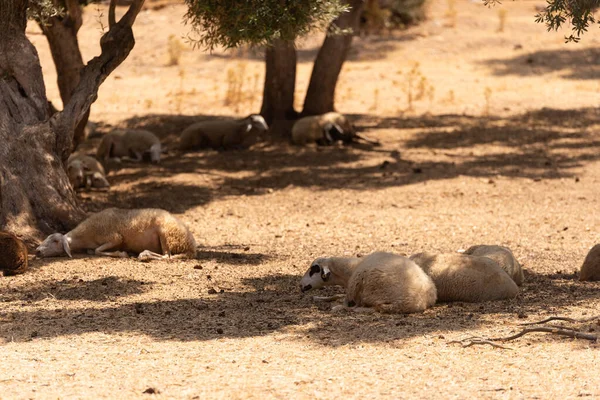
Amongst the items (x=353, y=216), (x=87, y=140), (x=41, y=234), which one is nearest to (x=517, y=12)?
(x=87, y=140)

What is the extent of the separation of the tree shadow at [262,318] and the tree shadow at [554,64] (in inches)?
713

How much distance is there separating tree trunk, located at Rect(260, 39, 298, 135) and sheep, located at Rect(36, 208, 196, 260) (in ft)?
28.5

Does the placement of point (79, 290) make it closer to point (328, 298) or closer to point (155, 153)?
point (328, 298)

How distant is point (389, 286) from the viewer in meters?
A: 7.94

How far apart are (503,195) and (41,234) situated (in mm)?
7515

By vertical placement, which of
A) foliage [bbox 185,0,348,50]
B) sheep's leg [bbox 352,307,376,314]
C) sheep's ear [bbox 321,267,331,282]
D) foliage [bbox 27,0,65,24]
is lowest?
sheep's leg [bbox 352,307,376,314]

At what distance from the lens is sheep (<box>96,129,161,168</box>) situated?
17.3 m

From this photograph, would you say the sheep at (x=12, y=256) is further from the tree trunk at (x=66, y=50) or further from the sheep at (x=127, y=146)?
the sheep at (x=127, y=146)

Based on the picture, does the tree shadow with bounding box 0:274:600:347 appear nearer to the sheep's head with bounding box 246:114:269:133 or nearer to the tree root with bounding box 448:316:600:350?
the tree root with bounding box 448:316:600:350

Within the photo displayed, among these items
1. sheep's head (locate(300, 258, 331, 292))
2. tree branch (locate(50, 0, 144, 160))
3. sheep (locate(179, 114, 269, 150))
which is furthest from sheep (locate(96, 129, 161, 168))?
sheep's head (locate(300, 258, 331, 292))

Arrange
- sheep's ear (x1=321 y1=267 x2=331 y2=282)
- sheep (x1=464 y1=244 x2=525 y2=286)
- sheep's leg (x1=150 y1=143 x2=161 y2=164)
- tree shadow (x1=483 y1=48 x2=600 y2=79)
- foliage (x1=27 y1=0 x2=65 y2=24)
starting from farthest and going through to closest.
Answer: tree shadow (x1=483 y1=48 x2=600 y2=79), sheep's leg (x1=150 y1=143 x2=161 y2=164), foliage (x1=27 y1=0 x2=65 y2=24), sheep (x1=464 y1=244 x2=525 y2=286), sheep's ear (x1=321 y1=267 x2=331 y2=282)

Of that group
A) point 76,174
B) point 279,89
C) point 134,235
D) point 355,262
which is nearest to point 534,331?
point 355,262

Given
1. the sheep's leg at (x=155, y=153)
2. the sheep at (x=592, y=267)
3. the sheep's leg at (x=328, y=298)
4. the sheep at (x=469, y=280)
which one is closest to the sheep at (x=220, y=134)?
the sheep's leg at (x=155, y=153)

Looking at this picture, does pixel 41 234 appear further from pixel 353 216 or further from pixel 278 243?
pixel 353 216
